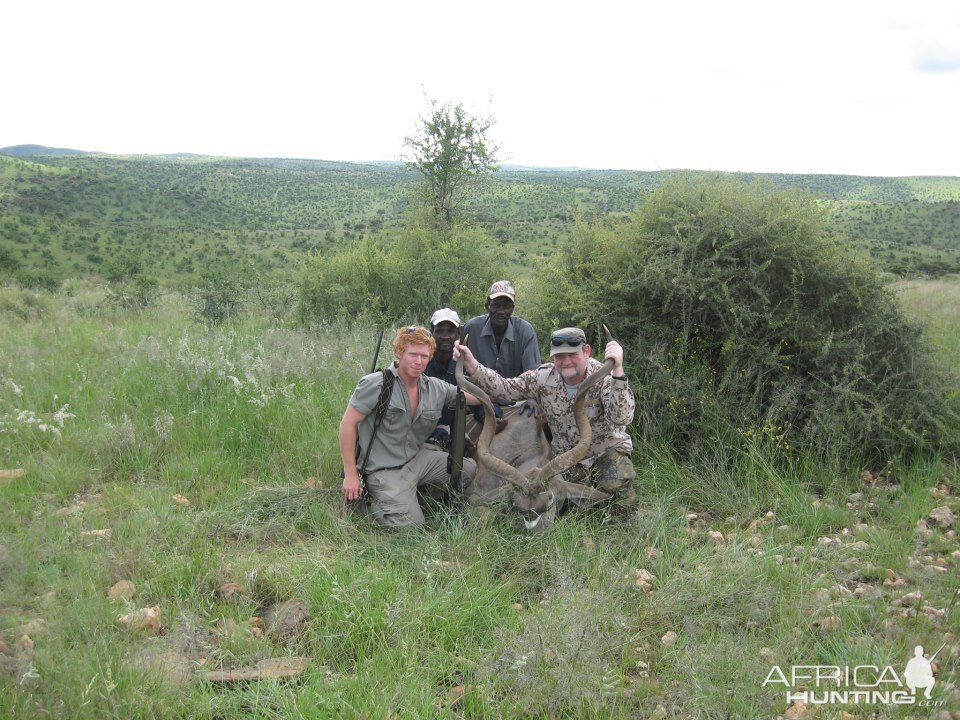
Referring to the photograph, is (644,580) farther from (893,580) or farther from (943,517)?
(943,517)

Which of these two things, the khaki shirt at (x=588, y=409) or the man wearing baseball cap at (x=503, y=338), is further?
the man wearing baseball cap at (x=503, y=338)

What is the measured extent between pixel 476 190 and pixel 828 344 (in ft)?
46.8

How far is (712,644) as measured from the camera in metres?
3.64

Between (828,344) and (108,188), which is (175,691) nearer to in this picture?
(828,344)

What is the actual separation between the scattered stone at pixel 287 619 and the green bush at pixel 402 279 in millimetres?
8383

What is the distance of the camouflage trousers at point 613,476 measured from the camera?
5.33m

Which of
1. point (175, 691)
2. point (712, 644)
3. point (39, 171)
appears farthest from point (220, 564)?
point (39, 171)

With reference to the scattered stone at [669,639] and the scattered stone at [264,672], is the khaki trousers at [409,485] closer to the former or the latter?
the scattered stone at [264,672]

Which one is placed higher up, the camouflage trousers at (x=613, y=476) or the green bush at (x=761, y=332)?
the green bush at (x=761, y=332)

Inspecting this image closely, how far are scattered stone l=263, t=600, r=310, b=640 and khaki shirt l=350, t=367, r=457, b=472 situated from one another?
148 centimetres

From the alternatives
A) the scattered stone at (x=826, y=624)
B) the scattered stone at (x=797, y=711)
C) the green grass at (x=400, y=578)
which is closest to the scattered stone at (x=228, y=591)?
the green grass at (x=400, y=578)

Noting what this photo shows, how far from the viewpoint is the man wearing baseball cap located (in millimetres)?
6379

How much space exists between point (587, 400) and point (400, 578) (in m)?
2.13

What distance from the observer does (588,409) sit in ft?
18.1
